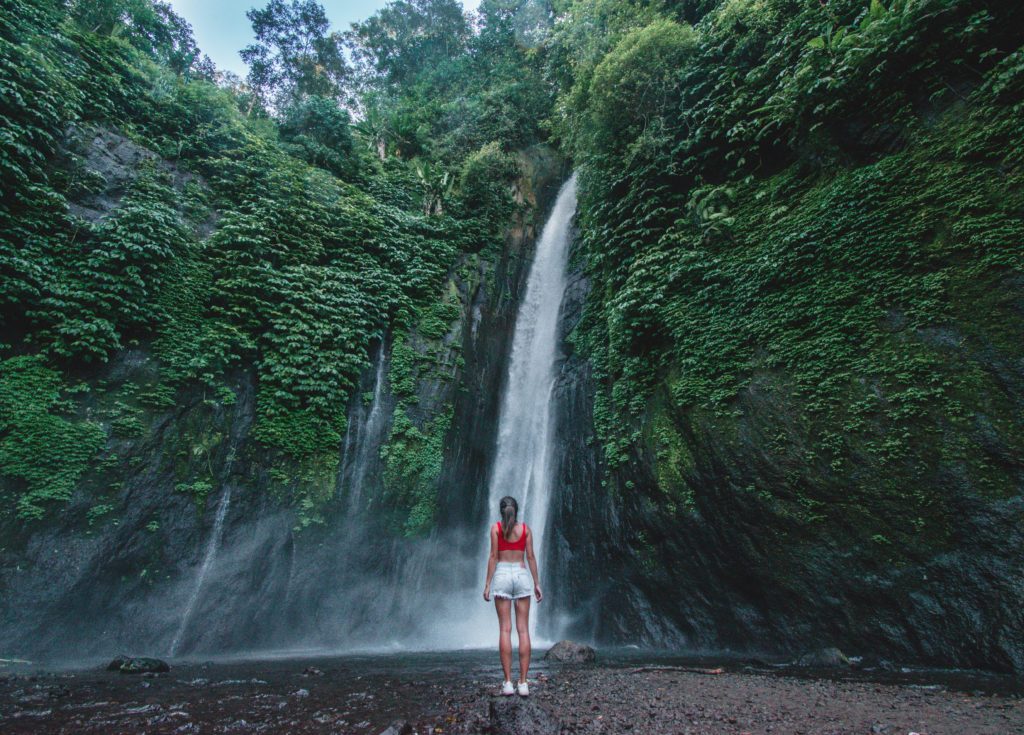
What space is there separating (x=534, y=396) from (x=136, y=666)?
970 cm

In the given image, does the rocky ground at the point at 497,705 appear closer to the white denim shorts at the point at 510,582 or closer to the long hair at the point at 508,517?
the white denim shorts at the point at 510,582

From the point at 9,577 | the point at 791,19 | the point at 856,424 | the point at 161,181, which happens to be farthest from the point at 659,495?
the point at 161,181

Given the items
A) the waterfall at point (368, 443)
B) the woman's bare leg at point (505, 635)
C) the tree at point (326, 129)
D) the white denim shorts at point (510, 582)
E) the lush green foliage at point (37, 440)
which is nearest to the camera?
the woman's bare leg at point (505, 635)

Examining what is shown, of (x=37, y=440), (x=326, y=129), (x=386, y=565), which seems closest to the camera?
(x=37, y=440)

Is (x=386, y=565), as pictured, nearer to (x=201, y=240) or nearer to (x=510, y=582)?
(x=510, y=582)

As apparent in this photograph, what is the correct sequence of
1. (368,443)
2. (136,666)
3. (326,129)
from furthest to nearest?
(326,129) < (368,443) < (136,666)

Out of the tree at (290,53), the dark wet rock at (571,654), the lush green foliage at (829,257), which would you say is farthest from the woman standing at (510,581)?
the tree at (290,53)

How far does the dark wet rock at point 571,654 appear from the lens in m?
5.84

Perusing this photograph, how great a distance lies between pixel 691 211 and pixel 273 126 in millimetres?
14441

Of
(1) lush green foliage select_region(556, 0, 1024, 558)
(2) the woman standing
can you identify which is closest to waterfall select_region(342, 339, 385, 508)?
(1) lush green foliage select_region(556, 0, 1024, 558)

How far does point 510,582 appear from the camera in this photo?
3514 mm

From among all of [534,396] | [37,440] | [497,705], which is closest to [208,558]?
[37,440]

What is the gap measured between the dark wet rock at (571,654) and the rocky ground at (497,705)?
3.97 ft

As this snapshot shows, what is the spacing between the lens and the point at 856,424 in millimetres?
5508
